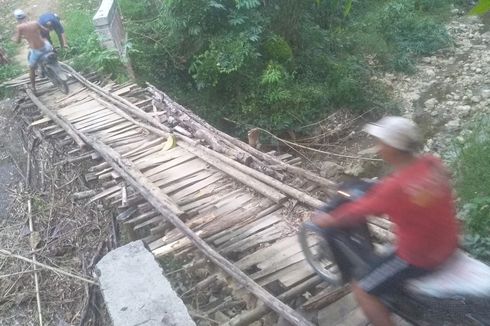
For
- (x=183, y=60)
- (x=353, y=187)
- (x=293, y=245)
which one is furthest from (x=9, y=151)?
(x=353, y=187)

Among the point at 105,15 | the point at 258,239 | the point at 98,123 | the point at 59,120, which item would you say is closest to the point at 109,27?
the point at 105,15

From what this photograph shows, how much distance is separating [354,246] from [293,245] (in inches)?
53.3

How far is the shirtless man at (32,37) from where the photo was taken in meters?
8.80

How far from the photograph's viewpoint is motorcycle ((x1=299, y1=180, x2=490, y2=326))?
286 cm

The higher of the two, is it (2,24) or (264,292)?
(2,24)

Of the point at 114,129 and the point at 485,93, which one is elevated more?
the point at 114,129

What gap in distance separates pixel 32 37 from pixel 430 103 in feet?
28.3

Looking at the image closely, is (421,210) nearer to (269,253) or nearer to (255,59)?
(269,253)

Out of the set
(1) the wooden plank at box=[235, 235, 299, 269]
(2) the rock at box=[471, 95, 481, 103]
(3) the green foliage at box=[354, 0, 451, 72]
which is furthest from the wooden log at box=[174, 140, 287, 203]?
(3) the green foliage at box=[354, 0, 451, 72]

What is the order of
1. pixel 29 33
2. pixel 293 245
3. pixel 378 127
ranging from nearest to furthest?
pixel 378 127
pixel 293 245
pixel 29 33

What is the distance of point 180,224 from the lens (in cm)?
516

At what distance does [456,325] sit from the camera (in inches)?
121

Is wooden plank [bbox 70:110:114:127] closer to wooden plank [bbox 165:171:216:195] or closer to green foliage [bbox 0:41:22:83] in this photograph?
wooden plank [bbox 165:171:216:195]

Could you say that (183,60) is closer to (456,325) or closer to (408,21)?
(408,21)
